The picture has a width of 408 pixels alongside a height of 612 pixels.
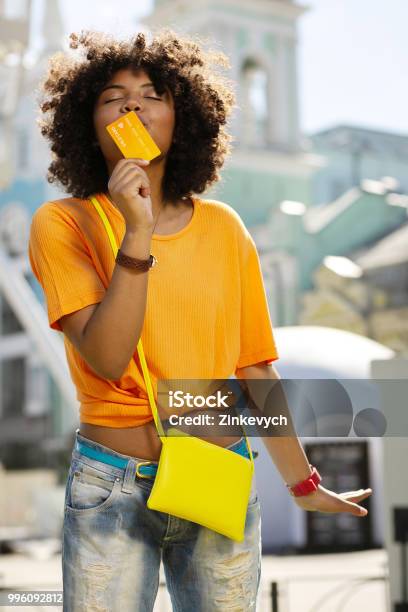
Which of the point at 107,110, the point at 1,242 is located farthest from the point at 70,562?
the point at 1,242

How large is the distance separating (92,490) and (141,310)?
0.36 m

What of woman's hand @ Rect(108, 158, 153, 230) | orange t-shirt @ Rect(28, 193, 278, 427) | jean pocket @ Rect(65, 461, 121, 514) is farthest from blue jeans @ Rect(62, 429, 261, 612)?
woman's hand @ Rect(108, 158, 153, 230)

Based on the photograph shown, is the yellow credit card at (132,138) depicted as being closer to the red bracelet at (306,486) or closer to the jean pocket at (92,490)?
the jean pocket at (92,490)

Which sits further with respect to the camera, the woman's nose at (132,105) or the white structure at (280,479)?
the white structure at (280,479)

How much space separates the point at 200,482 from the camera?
6.46 ft

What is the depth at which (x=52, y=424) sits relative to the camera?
26.5 meters

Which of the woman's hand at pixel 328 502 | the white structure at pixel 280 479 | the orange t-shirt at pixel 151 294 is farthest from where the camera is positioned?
the white structure at pixel 280 479

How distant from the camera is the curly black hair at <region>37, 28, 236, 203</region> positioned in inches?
85.6

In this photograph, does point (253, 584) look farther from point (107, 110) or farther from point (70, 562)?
point (107, 110)

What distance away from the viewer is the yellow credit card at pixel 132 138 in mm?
1990

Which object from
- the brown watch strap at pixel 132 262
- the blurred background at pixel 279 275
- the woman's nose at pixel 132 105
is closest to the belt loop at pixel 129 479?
the brown watch strap at pixel 132 262

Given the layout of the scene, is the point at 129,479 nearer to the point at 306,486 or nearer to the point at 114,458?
the point at 114,458

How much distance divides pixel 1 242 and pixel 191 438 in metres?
24.1

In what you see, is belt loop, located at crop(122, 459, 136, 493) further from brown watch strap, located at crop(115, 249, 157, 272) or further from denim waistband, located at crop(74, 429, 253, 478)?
brown watch strap, located at crop(115, 249, 157, 272)
